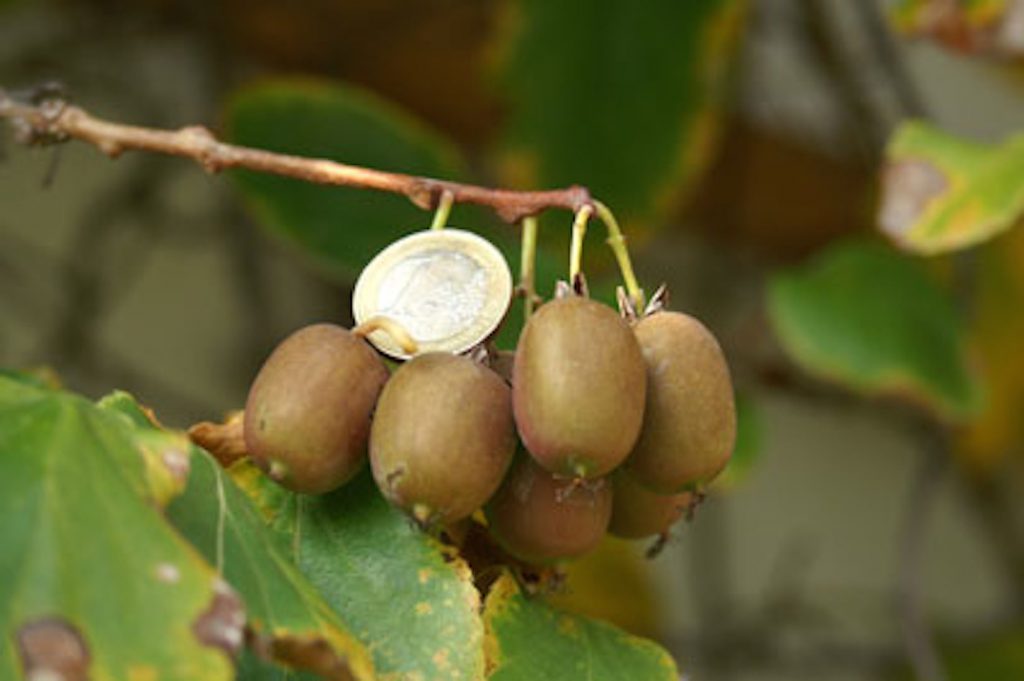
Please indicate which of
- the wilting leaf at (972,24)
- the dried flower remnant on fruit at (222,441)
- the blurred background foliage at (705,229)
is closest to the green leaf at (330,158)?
the blurred background foliage at (705,229)

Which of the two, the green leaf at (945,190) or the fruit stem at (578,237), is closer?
the fruit stem at (578,237)

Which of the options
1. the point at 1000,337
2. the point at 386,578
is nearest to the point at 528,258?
the point at 386,578

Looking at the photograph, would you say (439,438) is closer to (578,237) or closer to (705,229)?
(578,237)

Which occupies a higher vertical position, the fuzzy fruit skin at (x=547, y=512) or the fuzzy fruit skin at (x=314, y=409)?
the fuzzy fruit skin at (x=314, y=409)

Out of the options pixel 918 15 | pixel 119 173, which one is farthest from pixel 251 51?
pixel 918 15

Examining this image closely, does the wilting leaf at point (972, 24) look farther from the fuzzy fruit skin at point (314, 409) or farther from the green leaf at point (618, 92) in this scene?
the fuzzy fruit skin at point (314, 409)

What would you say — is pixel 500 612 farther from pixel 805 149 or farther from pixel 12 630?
pixel 805 149

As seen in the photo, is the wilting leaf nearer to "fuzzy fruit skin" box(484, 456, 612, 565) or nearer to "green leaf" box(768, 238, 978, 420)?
"green leaf" box(768, 238, 978, 420)
